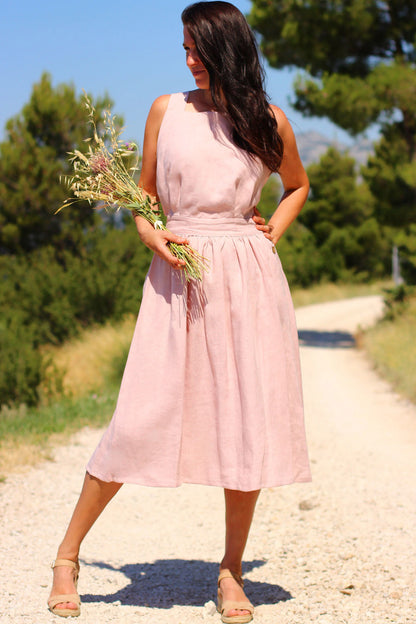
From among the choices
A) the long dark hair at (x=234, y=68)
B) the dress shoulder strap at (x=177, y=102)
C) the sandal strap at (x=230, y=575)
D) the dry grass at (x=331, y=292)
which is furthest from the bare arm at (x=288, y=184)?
the dry grass at (x=331, y=292)

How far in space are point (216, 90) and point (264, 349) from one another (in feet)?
2.87

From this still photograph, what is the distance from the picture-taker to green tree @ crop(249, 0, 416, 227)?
12.1 m

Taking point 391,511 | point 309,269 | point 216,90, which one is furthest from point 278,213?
point 309,269

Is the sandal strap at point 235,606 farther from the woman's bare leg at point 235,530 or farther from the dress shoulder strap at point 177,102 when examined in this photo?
the dress shoulder strap at point 177,102

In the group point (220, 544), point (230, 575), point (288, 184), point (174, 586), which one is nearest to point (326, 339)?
point (220, 544)

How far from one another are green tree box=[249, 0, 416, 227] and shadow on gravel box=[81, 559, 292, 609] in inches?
379

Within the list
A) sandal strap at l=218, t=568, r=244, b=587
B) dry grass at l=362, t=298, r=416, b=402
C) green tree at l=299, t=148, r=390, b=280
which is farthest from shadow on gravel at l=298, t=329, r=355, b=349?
green tree at l=299, t=148, r=390, b=280

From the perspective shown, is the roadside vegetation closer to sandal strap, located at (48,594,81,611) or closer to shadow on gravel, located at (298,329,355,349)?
shadow on gravel, located at (298,329,355,349)

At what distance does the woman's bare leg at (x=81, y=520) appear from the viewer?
2.43 meters

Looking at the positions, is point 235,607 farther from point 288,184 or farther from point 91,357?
point 91,357

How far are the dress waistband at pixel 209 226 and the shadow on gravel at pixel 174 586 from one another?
53.6 inches

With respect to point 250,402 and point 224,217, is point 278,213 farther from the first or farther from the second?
point 250,402

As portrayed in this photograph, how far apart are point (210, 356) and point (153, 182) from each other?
687 mm

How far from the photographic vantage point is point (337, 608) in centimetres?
265
